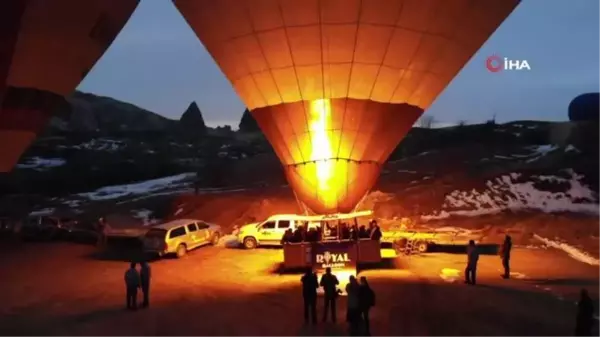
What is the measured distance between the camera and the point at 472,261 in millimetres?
16047

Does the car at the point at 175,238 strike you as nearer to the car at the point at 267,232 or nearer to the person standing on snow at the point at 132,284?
the car at the point at 267,232

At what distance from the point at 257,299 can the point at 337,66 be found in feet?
20.5

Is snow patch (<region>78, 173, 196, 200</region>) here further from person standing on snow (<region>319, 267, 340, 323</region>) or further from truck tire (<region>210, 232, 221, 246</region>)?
person standing on snow (<region>319, 267, 340, 323</region>)

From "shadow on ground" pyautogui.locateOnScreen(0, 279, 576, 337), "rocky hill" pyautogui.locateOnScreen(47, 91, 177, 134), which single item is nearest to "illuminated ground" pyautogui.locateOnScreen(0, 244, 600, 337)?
"shadow on ground" pyautogui.locateOnScreen(0, 279, 576, 337)

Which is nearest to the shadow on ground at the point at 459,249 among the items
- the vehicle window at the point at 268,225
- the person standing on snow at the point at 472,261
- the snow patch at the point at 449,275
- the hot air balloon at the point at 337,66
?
the snow patch at the point at 449,275


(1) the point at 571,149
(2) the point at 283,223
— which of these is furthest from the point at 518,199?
(1) the point at 571,149

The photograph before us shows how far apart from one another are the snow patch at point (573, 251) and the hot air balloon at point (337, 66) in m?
7.34

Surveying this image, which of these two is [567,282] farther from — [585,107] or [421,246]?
[585,107]

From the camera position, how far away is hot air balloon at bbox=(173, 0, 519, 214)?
16.3m

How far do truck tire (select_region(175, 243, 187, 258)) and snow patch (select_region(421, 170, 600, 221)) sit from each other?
1258cm

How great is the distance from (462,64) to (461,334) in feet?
31.1

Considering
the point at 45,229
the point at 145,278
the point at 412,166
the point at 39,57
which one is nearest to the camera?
the point at 145,278

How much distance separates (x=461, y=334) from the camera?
37.3ft

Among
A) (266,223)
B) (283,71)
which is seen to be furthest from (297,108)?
(266,223)
